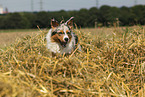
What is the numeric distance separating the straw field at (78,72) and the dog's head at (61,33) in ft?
1.16

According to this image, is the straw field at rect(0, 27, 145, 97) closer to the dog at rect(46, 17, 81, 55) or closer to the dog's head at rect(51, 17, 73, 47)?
the dog at rect(46, 17, 81, 55)

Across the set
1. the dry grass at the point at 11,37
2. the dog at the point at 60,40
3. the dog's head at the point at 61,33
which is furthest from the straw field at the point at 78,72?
the dry grass at the point at 11,37

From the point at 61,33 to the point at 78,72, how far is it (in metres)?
1.28

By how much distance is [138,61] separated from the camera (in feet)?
12.5

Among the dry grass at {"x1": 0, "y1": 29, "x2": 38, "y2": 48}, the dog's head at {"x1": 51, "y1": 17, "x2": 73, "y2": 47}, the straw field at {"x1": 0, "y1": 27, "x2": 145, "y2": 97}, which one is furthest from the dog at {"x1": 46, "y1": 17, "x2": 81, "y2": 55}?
the dry grass at {"x1": 0, "y1": 29, "x2": 38, "y2": 48}

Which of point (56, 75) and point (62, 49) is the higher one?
point (62, 49)

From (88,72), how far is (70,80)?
53 centimetres

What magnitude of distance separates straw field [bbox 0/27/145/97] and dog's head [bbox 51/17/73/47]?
0.35 metres

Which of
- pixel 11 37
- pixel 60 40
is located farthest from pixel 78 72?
pixel 11 37

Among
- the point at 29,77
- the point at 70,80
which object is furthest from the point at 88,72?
the point at 29,77

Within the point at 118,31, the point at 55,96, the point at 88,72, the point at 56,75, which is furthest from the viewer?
the point at 118,31

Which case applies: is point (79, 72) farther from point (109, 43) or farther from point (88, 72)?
point (109, 43)

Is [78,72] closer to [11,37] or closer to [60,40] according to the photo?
[60,40]

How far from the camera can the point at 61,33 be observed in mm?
3881
